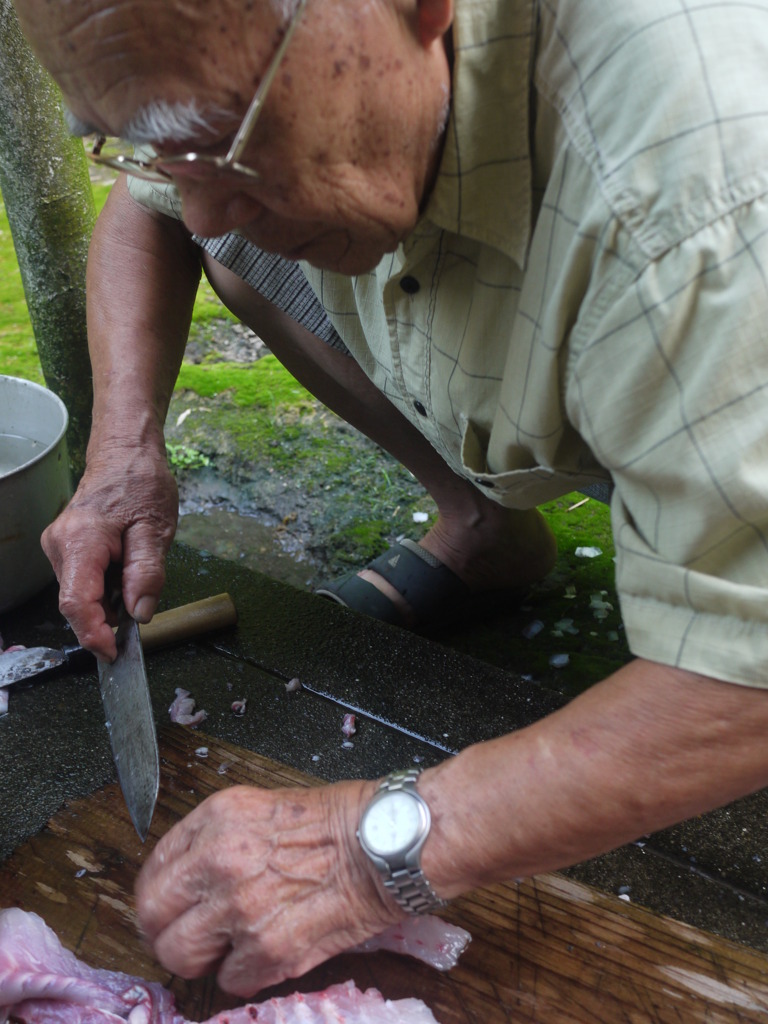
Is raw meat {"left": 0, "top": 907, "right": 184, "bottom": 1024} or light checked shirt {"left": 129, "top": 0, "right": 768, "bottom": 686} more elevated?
light checked shirt {"left": 129, "top": 0, "right": 768, "bottom": 686}

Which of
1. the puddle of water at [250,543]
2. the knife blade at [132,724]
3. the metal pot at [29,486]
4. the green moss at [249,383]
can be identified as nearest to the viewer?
the knife blade at [132,724]

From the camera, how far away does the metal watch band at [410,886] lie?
1.46 m

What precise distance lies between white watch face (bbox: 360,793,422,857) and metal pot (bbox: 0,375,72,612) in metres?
1.50

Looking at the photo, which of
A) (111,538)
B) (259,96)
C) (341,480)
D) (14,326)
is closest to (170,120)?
(259,96)

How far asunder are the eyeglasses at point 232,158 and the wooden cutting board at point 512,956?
1310 mm

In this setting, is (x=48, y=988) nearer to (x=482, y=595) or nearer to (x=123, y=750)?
(x=123, y=750)

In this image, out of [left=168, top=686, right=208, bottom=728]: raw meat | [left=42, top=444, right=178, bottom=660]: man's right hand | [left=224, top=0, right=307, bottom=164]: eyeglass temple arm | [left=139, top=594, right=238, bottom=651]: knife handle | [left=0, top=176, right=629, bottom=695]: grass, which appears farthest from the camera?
[left=0, top=176, right=629, bottom=695]: grass

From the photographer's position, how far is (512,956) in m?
1.67

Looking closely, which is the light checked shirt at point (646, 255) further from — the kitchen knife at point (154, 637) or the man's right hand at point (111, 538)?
the kitchen knife at point (154, 637)

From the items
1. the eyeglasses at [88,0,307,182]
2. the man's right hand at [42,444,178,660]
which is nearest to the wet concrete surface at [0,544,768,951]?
the man's right hand at [42,444,178,660]

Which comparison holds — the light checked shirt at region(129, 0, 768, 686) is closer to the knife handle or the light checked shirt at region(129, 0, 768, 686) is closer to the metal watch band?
the metal watch band

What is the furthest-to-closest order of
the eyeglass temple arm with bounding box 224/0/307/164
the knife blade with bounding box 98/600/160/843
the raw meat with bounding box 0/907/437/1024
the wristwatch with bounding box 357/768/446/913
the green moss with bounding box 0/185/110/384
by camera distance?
the green moss with bounding box 0/185/110/384 → the knife blade with bounding box 98/600/160/843 → the raw meat with bounding box 0/907/437/1024 → the wristwatch with bounding box 357/768/446/913 → the eyeglass temple arm with bounding box 224/0/307/164

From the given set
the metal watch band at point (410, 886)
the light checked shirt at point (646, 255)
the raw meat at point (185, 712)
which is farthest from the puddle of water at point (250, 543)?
the light checked shirt at point (646, 255)

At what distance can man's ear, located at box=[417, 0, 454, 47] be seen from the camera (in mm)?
1239
